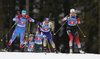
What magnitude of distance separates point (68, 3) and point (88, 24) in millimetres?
2941

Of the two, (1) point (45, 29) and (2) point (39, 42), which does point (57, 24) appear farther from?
(1) point (45, 29)

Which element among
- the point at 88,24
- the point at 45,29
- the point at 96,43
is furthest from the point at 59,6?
the point at 45,29

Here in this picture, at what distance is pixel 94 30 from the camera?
18.7 meters

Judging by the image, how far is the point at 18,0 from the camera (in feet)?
68.1

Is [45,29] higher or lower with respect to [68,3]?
lower

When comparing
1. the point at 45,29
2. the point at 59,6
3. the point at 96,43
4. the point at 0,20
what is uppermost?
the point at 59,6

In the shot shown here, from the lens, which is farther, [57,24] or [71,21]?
[57,24]

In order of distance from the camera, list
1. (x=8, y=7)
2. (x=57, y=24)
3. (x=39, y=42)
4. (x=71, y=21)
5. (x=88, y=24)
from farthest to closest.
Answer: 1. (x=8, y=7)
2. (x=57, y=24)
3. (x=88, y=24)
4. (x=39, y=42)
5. (x=71, y=21)
